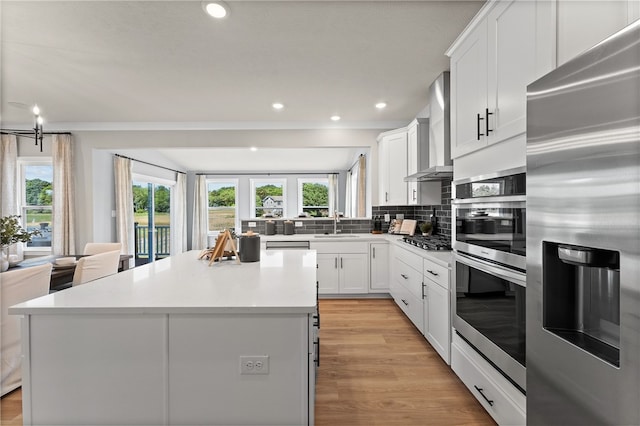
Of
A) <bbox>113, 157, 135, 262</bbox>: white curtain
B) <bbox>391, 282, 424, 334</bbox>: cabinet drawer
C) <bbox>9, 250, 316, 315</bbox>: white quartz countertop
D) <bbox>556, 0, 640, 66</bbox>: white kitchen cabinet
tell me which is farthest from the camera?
<bbox>113, 157, 135, 262</bbox>: white curtain

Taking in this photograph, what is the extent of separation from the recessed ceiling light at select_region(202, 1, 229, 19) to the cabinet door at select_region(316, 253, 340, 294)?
9.60 feet

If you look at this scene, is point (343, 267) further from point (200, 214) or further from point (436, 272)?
point (200, 214)

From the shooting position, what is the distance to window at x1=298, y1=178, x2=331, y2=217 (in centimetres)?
887

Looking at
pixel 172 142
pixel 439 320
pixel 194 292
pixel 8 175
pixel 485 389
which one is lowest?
pixel 485 389

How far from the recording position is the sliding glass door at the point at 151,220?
6.58 meters

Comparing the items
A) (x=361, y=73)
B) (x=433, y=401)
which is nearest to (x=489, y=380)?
(x=433, y=401)

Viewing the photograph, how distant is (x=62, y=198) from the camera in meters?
4.62

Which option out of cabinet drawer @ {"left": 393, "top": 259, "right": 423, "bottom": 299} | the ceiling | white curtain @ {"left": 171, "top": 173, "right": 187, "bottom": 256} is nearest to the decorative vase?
the ceiling

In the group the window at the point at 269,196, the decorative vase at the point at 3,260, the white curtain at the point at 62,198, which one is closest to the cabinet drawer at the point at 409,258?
the decorative vase at the point at 3,260

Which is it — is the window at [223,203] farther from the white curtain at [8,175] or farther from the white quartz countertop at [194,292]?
the white quartz countertop at [194,292]

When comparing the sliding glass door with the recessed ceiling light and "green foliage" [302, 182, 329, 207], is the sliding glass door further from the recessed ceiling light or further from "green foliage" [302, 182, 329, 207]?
the recessed ceiling light

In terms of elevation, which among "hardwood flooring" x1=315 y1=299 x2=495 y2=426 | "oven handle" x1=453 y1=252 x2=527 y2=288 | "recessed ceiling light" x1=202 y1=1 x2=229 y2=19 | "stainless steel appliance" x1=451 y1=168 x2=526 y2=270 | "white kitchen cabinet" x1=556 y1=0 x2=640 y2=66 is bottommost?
"hardwood flooring" x1=315 y1=299 x2=495 y2=426

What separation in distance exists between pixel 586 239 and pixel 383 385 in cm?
175

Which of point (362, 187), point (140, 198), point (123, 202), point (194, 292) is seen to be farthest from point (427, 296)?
point (140, 198)
